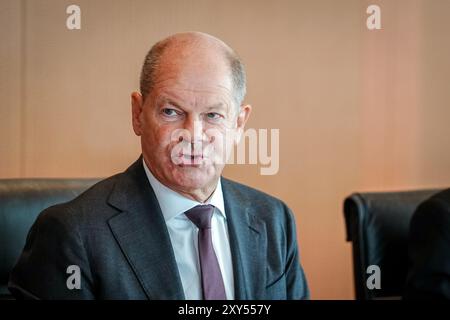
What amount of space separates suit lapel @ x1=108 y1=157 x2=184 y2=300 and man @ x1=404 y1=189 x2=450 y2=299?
481 millimetres

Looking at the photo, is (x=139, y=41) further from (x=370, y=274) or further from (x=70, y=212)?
(x=370, y=274)

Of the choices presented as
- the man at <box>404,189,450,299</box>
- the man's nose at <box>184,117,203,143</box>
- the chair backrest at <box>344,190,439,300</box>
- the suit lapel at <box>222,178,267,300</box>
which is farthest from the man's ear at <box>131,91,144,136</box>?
the man at <box>404,189,450,299</box>

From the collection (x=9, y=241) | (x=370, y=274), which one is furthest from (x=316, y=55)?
(x=9, y=241)

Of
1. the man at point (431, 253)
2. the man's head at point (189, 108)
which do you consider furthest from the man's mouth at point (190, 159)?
the man at point (431, 253)

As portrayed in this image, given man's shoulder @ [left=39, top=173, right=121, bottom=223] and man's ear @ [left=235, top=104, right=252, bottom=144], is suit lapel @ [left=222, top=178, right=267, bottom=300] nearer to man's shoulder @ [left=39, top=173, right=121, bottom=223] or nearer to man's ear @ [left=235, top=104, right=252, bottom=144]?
man's ear @ [left=235, top=104, right=252, bottom=144]

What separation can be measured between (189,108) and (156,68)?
0.31 feet

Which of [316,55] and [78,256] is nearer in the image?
[78,256]

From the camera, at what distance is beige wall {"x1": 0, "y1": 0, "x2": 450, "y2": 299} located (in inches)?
47.9

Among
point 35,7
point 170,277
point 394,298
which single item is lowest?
point 394,298

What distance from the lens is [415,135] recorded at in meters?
1.30

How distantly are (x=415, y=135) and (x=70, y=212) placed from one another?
73cm

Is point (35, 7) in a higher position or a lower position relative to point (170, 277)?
higher

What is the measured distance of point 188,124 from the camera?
1089 mm

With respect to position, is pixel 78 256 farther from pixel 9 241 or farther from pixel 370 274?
pixel 370 274
